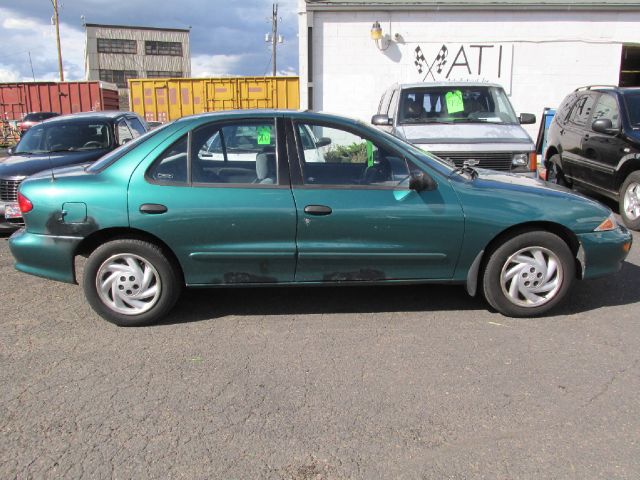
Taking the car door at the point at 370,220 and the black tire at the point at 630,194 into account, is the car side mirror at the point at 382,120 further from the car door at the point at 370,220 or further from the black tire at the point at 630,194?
the car door at the point at 370,220

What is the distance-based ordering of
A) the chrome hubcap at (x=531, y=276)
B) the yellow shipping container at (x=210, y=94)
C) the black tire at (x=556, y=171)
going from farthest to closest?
1. the yellow shipping container at (x=210, y=94)
2. the black tire at (x=556, y=171)
3. the chrome hubcap at (x=531, y=276)

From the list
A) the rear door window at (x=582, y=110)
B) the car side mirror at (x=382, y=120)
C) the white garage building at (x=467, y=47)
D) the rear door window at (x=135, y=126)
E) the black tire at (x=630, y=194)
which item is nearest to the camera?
the black tire at (x=630, y=194)

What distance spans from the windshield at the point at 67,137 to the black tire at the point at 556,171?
22.5ft

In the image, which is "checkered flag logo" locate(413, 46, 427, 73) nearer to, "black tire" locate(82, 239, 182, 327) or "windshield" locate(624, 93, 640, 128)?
"windshield" locate(624, 93, 640, 128)

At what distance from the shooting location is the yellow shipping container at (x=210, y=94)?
18984 millimetres

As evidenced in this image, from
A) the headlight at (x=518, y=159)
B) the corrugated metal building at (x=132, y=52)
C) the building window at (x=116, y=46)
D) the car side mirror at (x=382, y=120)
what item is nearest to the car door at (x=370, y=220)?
the headlight at (x=518, y=159)

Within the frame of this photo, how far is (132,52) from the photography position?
171 feet

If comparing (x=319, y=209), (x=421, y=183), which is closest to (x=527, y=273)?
(x=421, y=183)

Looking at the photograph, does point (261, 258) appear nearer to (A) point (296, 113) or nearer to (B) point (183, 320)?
(B) point (183, 320)

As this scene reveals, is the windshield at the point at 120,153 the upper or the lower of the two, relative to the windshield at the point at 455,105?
lower

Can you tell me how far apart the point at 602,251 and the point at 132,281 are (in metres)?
3.48

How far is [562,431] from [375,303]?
1.95 metres

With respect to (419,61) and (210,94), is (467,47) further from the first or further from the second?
(210,94)

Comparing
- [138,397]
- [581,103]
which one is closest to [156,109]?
[581,103]
